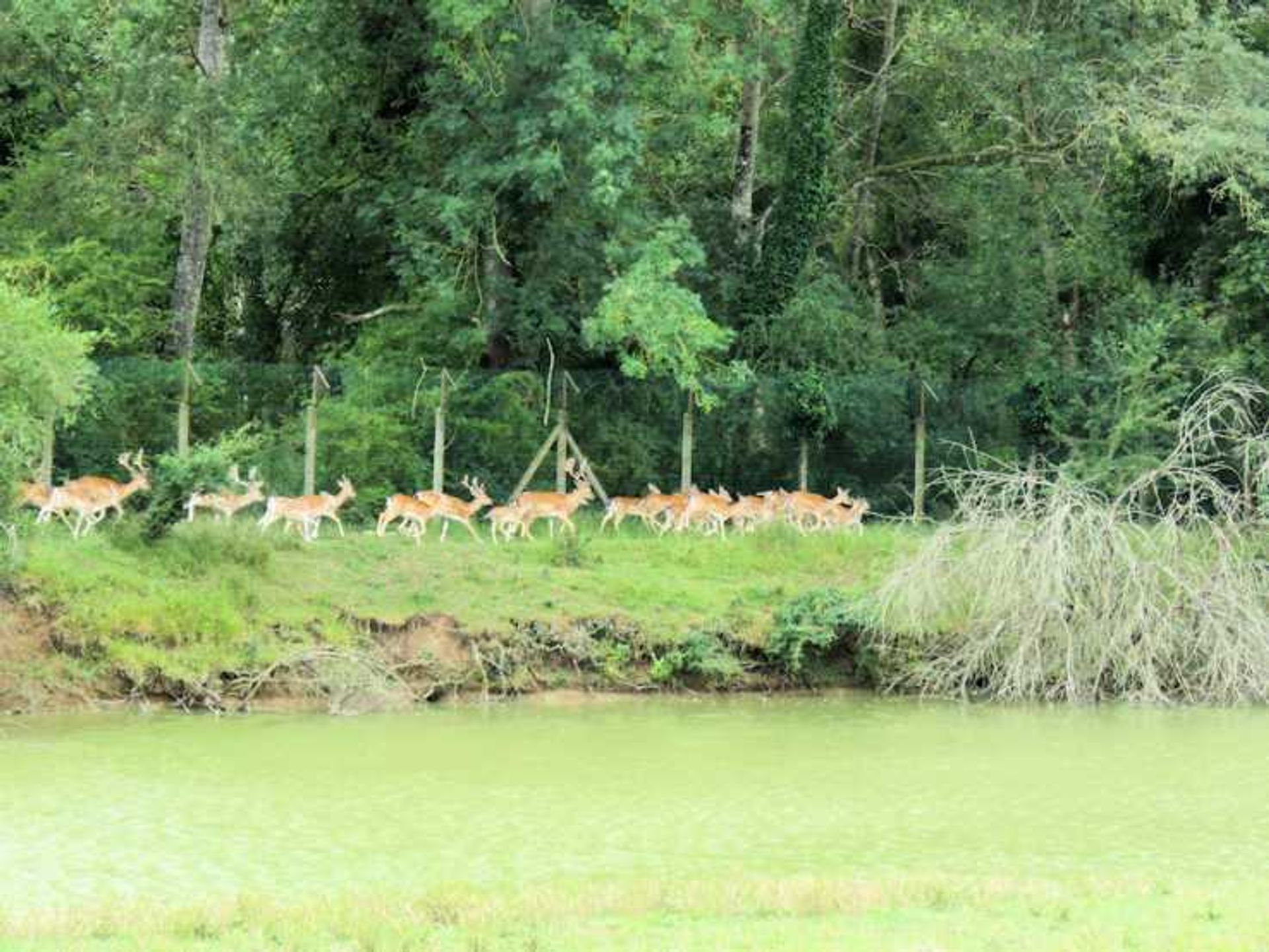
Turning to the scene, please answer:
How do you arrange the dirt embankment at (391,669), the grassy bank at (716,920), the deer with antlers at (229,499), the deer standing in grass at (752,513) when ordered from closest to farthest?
1. the grassy bank at (716,920)
2. the dirt embankment at (391,669)
3. the deer with antlers at (229,499)
4. the deer standing in grass at (752,513)

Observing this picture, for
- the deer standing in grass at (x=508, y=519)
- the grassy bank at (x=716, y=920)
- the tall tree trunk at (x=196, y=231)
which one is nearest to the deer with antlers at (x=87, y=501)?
the deer standing in grass at (x=508, y=519)

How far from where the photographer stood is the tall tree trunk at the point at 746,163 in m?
38.2

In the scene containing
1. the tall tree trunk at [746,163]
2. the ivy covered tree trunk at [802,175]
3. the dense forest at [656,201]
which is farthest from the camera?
the tall tree trunk at [746,163]

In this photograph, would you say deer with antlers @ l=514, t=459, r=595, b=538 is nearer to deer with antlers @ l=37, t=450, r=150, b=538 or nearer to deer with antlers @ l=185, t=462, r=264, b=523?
deer with antlers @ l=185, t=462, r=264, b=523

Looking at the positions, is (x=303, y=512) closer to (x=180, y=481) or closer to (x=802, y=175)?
(x=180, y=481)

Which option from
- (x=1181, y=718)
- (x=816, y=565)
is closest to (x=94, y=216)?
(x=816, y=565)

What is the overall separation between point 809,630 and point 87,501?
876 cm

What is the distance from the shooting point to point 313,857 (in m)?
14.6

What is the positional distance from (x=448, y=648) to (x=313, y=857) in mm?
9221

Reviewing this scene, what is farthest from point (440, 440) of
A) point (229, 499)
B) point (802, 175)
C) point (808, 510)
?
point (802, 175)

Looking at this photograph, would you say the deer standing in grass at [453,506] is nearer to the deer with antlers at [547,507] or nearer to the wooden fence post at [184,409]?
the deer with antlers at [547,507]

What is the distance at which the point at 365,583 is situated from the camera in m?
24.8

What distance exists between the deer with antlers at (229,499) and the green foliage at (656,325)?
627 centimetres

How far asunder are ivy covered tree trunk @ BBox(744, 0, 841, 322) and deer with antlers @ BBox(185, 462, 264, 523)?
1166 centimetres
